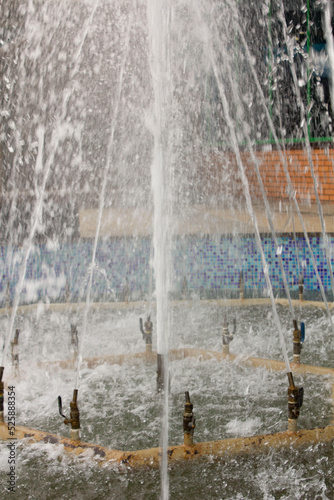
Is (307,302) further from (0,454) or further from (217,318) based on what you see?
(0,454)

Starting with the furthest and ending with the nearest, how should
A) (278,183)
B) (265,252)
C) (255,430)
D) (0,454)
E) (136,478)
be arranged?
1. (278,183)
2. (265,252)
3. (255,430)
4. (0,454)
5. (136,478)

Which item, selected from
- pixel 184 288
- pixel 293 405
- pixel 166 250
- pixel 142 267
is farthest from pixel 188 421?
pixel 142 267

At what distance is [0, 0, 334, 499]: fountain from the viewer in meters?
3.05

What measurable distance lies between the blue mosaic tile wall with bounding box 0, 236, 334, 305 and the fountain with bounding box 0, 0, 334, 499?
0.11 feet

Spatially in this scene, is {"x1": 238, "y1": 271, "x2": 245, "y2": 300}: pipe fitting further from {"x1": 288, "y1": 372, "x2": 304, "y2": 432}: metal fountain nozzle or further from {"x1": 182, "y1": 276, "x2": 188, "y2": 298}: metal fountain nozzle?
{"x1": 288, "y1": 372, "x2": 304, "y2": 432}: metal fountain nozzle

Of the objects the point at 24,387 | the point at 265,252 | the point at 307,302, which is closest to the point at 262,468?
the point at 24,387

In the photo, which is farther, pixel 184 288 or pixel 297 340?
pixel 184 288

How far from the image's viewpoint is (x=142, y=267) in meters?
9.22

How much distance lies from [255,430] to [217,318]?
368cm

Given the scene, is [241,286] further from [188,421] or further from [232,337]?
[188,421]

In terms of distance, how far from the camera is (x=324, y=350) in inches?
211

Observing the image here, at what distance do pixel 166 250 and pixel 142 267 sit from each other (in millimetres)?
3760

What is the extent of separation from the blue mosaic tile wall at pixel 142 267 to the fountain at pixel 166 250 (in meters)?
0.03

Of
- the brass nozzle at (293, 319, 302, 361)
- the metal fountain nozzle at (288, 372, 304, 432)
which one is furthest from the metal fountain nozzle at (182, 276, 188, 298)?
the metal fountain nozzle at (288, 372, 304, 432)
